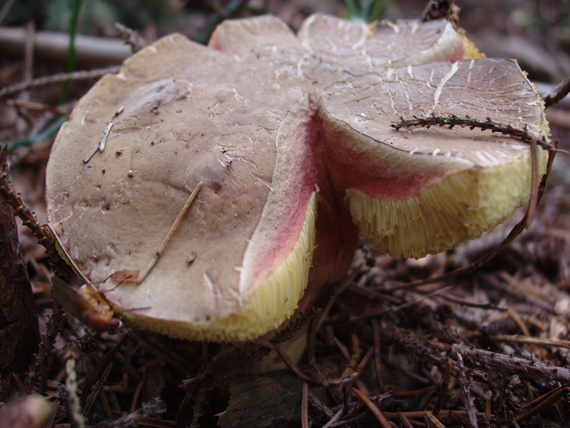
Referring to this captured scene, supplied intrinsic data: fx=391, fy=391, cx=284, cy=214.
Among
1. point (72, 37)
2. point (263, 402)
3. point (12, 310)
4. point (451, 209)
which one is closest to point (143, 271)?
point (12, 310)

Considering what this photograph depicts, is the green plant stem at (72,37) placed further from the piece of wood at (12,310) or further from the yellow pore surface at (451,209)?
the yellow pore surface at (451,209)

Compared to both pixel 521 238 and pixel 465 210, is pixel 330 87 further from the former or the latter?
pixel 521 238

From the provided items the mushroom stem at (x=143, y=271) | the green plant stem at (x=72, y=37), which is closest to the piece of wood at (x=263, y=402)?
the mushroom stem at (x=143, y=271)

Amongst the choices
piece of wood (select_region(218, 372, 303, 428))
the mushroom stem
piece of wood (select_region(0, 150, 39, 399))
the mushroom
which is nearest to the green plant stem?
the mushroom

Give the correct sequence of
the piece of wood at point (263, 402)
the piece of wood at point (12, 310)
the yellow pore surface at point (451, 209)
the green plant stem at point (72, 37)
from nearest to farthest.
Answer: the yellow pore surface at point (451, 209) → the piece of wood at point (12, 310) → the piece of wood at point (263, 402) → the green plant stem at point (72, 37)

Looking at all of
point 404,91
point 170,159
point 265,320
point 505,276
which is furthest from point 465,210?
point 505,276

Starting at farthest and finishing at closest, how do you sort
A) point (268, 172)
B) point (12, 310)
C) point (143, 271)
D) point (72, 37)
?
1. point (72, 37)
2. point (12, 310)
3. point (268, 172)
4. point (143, 271)

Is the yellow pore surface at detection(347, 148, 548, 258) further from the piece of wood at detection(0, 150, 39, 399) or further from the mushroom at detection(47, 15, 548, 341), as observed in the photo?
the piece of wood at detection(0, 150, 39, 399)

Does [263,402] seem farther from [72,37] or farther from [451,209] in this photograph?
[72,37]
